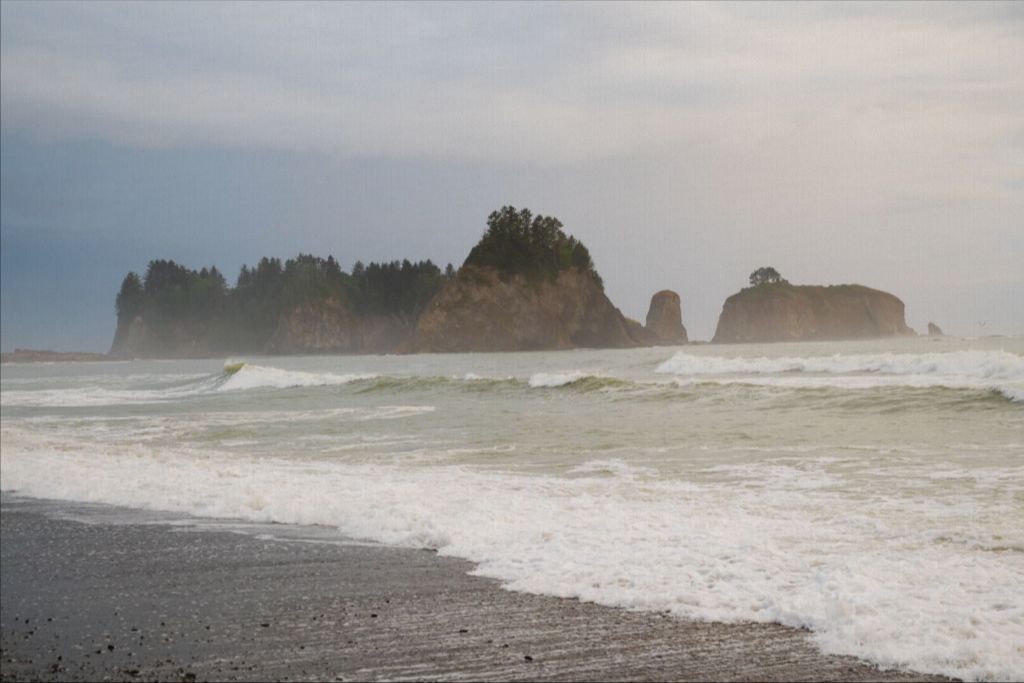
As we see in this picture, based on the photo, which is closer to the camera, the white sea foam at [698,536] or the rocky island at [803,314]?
the white sea foam at [698,536]

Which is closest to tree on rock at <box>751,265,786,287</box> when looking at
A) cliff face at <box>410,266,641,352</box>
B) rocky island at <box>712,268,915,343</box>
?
rocky island at <box>712,268,915,343</box>

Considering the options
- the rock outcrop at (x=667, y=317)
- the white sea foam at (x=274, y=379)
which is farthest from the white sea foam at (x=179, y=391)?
the rock outcrop at (x=667, y=317)

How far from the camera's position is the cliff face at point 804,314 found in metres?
169

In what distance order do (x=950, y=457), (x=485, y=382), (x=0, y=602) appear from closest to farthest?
(x=0, y=602) → (x=950, y=457) → (x=485, y=382)

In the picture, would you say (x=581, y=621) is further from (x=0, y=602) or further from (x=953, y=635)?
(x=0, y=602)

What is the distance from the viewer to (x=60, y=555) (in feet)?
24.0

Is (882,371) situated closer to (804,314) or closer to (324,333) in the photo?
(804,314)

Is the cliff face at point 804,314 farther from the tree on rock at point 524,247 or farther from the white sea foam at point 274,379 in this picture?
the white sea foam at point 274,379

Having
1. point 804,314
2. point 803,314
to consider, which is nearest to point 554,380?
point 803,314

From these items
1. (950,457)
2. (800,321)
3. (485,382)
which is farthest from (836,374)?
(800,321)

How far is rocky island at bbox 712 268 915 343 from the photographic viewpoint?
6644 inches

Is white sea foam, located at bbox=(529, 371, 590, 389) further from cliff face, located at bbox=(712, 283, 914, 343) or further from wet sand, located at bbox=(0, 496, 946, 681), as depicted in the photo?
cliff face, located at bbox=(712, 283, 914, 343)

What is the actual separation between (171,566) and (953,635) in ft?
18.0

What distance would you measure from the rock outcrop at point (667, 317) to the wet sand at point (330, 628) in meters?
180
